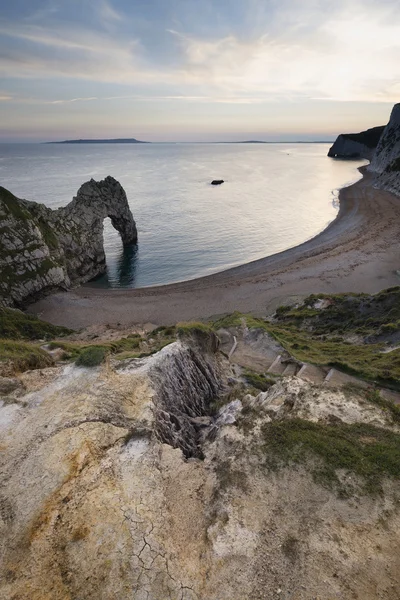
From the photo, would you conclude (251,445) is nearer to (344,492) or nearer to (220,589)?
(344,492)

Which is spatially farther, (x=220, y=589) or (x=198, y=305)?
(x=198, y=305)

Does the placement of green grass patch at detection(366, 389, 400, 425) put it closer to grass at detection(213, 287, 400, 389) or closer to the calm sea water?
grass at detection(213, 287, 400, 389)

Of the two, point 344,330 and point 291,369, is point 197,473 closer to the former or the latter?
point 291,369

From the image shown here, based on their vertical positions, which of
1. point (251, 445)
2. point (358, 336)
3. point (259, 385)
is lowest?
point (358, 336)

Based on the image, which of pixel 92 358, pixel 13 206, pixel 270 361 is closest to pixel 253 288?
pixel 270 361

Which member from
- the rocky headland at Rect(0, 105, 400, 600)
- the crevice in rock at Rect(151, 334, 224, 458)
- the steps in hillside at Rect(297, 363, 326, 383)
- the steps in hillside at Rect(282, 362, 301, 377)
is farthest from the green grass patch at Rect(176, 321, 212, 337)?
the steps in hillside at Rect(297, 363, 326, 383)

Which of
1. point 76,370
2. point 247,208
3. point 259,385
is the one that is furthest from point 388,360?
point 247,208

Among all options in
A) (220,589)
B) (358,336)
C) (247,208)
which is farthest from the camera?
(247,208)
